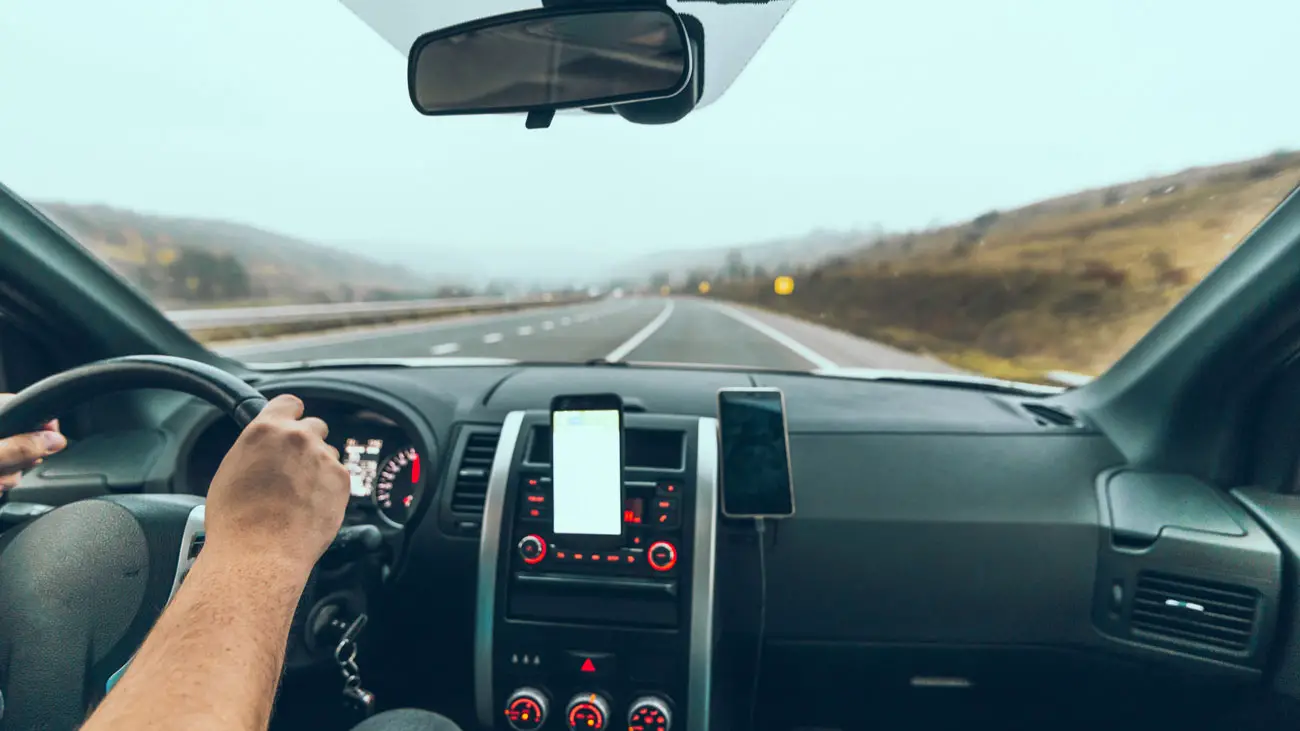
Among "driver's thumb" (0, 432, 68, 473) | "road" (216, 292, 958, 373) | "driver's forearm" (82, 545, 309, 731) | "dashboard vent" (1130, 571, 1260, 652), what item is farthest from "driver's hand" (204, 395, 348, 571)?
"road" (216, 292, 958, 373)

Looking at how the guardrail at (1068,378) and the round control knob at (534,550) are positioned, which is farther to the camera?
the guardrail at (1068,378)

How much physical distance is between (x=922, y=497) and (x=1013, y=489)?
0.32m

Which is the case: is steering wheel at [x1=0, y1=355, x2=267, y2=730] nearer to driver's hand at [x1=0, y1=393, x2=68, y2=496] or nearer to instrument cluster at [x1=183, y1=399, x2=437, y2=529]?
driver's hand at [x1=0, y1=393, x2=68, y2=496]

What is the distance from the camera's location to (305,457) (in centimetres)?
153

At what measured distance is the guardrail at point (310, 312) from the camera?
420cm

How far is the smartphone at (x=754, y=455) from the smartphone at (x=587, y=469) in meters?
0.42

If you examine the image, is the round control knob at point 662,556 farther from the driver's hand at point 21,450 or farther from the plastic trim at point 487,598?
the driver's hand at point 21,450

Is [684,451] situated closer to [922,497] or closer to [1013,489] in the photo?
[922,497]

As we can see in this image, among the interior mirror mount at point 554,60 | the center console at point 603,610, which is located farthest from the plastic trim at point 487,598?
the interior mirror mount at point 554,60

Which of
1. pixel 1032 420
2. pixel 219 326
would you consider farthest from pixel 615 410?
pixel 219 326

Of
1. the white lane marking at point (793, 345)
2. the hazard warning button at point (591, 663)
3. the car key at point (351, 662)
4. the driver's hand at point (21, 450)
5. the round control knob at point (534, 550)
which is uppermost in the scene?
the driver's hand at point (21, 450)

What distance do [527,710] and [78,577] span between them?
5.08ft

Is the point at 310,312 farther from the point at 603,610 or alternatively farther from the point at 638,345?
the point at 603,610

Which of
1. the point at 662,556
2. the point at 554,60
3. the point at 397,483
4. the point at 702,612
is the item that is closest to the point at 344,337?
the point at 397,483
